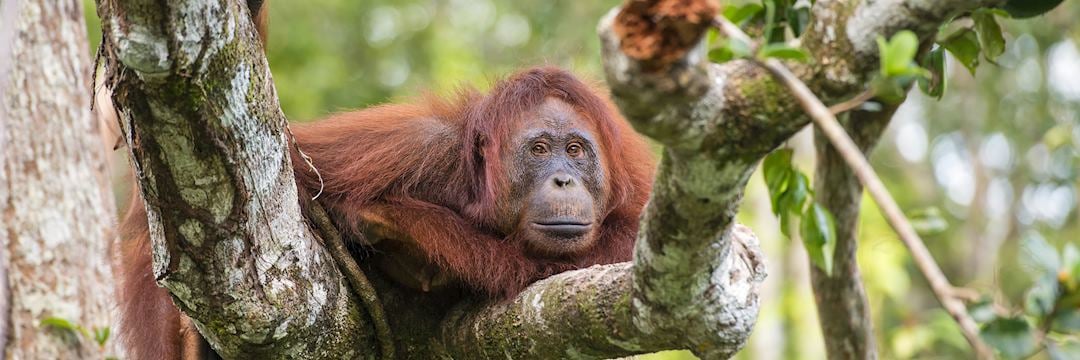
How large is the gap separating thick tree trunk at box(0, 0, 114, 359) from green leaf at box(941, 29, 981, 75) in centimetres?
421

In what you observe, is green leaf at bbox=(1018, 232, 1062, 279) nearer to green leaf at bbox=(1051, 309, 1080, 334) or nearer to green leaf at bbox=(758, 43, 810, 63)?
green leaf at bbox=(1051, 309, 1080, 334)

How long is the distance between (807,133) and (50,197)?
8006mm

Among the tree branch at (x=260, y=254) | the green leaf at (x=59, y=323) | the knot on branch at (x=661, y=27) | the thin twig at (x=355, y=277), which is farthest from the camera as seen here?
the green leaf at (x=59, y=323)

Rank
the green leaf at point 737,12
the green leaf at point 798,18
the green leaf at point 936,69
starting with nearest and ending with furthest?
1. the green leaf at point 737,12
2. the green leaf at point 798,18
3. the green leaf at point 936,69

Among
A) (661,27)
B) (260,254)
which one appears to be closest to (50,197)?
(260,254)

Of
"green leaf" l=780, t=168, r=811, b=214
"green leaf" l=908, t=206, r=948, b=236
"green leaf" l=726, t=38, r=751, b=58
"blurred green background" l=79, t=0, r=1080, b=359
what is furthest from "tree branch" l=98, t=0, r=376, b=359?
"blurred green background" l=79, t=0, r=1080, b=359

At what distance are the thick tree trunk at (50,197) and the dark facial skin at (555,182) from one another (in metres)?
2.49

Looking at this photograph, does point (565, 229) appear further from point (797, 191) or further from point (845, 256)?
point (797, 191)

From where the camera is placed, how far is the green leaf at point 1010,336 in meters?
2.33

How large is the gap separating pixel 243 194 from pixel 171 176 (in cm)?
23

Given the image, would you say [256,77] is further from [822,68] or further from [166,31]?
[822,68]

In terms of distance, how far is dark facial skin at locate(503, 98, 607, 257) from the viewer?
14.1 ft

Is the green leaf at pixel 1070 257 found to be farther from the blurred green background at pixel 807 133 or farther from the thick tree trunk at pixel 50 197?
the blurred green background at pixel 807 133

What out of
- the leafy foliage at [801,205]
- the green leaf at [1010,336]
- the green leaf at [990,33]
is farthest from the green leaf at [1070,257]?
the green leaf at [990,33]
